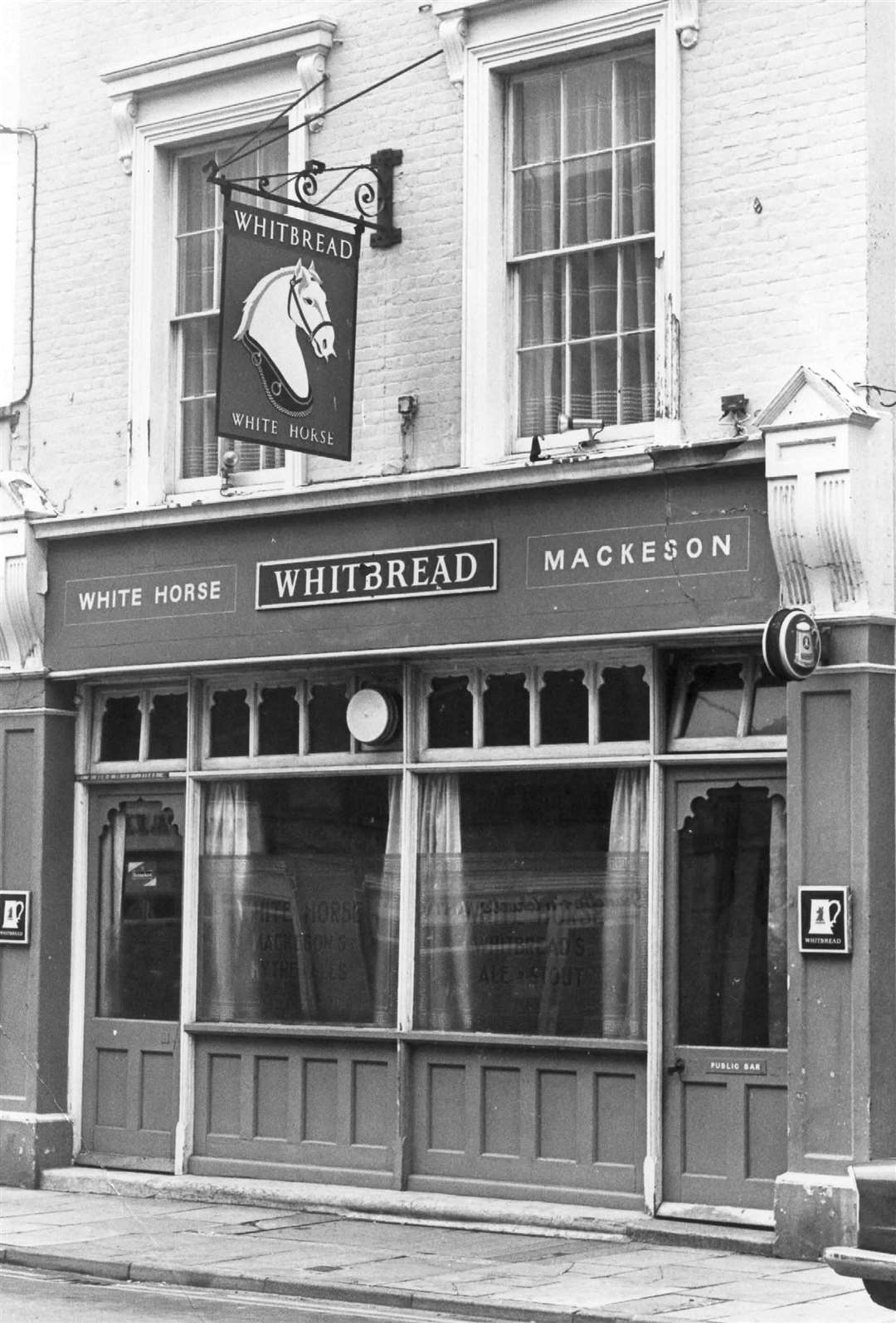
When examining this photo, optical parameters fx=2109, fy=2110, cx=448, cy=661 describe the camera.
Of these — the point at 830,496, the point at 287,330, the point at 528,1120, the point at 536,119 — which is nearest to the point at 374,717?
the point at 287,330

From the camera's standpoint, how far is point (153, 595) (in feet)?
48.0

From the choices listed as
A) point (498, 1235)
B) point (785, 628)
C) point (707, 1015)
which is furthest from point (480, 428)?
point (498, 1235)

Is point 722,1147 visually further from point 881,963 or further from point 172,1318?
point 172,1318

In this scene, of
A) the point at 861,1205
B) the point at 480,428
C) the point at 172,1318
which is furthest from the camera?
the point at 480,428

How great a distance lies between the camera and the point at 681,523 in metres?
12.2

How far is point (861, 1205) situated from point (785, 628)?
11.7ft

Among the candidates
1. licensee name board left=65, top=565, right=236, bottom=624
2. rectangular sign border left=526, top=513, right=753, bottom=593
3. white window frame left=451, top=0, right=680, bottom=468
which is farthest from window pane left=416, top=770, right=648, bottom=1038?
white window frame left=451, top=0, right=680, bottom=468

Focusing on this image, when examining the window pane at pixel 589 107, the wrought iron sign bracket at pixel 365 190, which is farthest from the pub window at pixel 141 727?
the window pane at pixel 589 107

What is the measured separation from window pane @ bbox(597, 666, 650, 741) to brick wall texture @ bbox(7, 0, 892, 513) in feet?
5.03

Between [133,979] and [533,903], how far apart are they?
342 cm

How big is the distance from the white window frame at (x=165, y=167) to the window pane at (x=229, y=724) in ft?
4.52

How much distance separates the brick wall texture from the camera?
11914 mm

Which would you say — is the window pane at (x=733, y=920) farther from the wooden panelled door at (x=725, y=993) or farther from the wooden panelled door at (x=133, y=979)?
the wooden panelled door at (x=133, y=979)

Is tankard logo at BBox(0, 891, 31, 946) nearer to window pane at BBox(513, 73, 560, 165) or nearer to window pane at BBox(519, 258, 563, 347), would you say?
window pane at BBox(519, 258, 563, 347)
